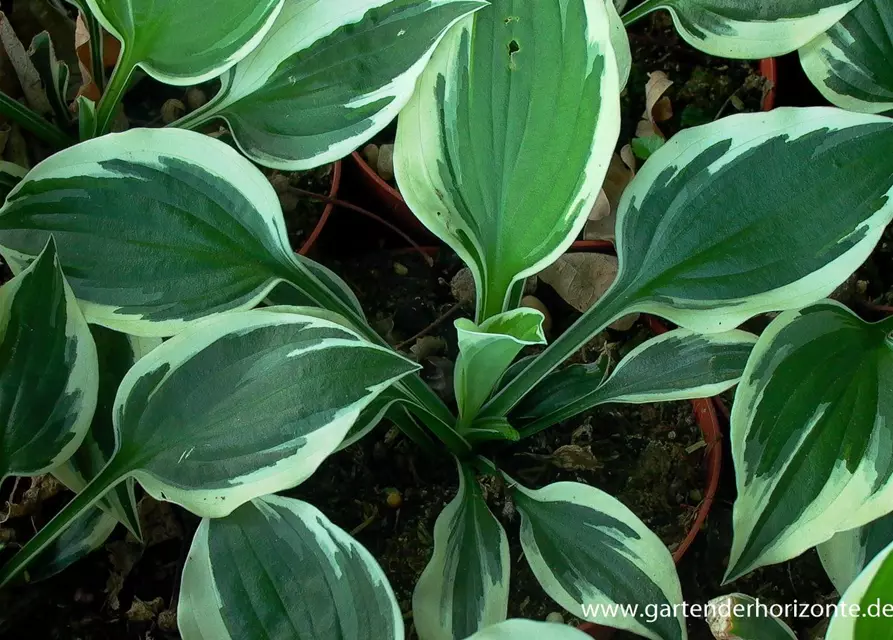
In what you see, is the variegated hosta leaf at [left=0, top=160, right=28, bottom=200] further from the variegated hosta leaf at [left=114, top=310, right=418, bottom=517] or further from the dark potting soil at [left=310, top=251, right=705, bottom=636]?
the dark potting soil at [left=310, top=251, right=705, bottom=636]

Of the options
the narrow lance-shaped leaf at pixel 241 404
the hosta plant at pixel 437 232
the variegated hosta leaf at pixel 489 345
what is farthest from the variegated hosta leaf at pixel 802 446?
the narrow lance-shaped leaf at pixel 241 404

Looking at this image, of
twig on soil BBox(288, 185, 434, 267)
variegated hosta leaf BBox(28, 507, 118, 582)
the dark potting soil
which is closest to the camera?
variegated hosta leaf BBox(28, 507, 118, 582)

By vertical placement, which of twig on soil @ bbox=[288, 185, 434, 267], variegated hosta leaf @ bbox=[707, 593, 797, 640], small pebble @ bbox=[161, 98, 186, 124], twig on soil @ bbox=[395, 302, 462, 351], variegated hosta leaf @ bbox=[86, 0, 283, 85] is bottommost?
variegated hosta leaf @ bbox=[707, 593, 797, 640]

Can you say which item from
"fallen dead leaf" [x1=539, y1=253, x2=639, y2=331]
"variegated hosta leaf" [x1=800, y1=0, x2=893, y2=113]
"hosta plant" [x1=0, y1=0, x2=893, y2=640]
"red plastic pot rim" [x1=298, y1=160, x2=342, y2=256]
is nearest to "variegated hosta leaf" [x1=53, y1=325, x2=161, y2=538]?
"hosta plant" [x1=0, y1=0, x2=893, y2=640]

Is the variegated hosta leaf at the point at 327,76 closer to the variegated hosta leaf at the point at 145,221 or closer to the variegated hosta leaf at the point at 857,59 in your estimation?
the variegated hosta leaf at the point at 145,221

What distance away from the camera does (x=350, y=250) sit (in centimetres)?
90

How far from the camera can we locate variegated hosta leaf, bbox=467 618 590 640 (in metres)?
0.40

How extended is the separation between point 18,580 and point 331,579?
337 millimetres

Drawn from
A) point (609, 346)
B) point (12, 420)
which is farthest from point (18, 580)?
point (609, 346)

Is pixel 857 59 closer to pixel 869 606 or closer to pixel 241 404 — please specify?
pixel 869 606

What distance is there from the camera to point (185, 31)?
1.97ft

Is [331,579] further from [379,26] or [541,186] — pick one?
[379,26]

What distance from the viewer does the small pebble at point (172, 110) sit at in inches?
33.5

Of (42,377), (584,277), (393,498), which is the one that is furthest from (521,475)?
(42,377)
